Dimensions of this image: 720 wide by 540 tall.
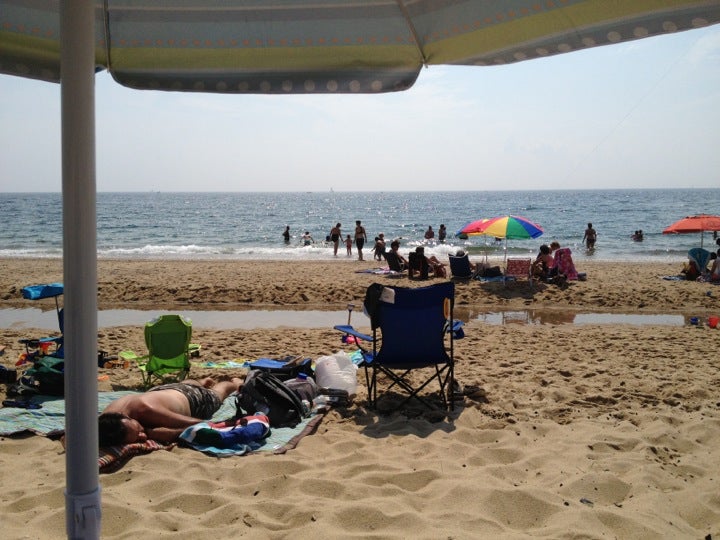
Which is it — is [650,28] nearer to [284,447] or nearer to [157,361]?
[284,447]

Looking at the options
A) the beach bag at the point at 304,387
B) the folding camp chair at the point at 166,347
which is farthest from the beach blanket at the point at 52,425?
the beach bag at the point at 304,387

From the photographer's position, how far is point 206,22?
8.40ft

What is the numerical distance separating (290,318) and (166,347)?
16.2 feet

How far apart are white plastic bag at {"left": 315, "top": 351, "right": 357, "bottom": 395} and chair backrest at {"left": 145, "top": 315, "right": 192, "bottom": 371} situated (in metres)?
1.36

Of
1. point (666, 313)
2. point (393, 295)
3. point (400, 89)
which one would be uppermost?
point (400, 89)

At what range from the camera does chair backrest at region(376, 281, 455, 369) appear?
205 inches

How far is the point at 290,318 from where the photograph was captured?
11.0 meters

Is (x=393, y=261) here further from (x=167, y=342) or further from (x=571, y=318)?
(x=167, y=342)

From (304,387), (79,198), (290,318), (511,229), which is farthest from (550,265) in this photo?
(79,198)

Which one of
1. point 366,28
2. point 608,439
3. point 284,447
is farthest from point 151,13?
point 608,439

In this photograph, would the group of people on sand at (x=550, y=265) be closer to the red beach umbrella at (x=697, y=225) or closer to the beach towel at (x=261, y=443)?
the red beach umbrella at (x=697, y=225)

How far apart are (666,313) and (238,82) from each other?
35.3 ft

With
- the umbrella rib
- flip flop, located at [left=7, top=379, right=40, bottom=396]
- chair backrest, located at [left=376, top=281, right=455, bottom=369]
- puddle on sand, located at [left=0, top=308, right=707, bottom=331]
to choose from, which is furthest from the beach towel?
puddle on sand, located at [left=0, top=308, right=707, bottom=331]

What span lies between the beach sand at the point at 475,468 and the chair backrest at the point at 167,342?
35 cm
